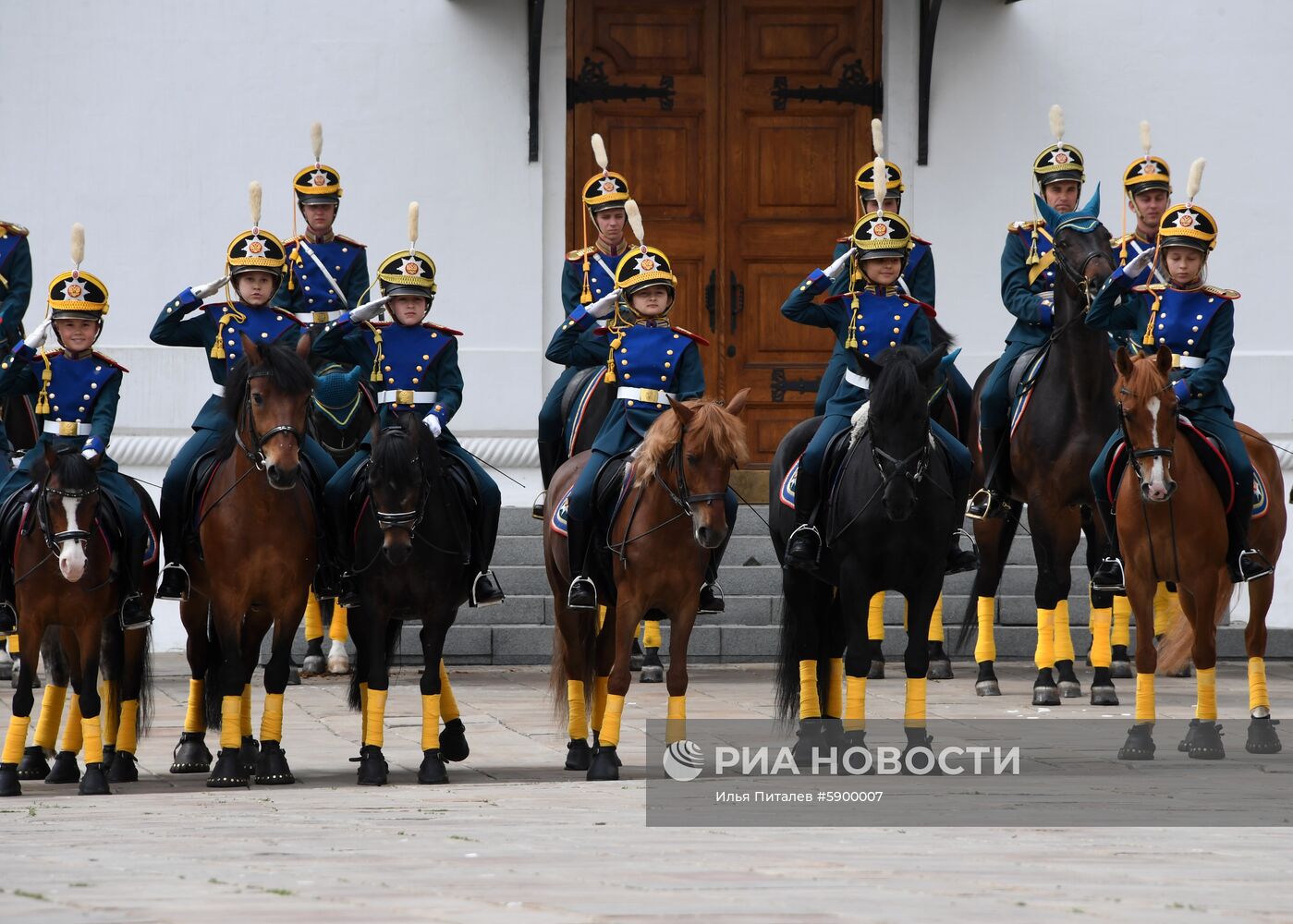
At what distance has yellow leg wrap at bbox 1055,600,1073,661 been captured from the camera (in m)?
13.2

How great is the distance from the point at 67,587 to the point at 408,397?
2.02m

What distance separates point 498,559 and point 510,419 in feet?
5.07

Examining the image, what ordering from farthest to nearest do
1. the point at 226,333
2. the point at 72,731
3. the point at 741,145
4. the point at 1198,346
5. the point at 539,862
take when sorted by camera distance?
1. the point at 741,145
2. the point at 1198,346
3. the point at 226,333
4. the point at 72,731
5. the point at 539,862

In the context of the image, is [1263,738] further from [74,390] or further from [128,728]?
[74,390]

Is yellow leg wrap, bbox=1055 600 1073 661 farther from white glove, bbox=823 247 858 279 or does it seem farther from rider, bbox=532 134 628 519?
rider, bbox=532 134 628 519

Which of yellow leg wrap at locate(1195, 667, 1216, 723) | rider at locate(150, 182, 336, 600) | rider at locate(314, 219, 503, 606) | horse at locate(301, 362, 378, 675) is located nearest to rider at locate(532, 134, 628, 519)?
horse at locate(301, 362, 378, 675)

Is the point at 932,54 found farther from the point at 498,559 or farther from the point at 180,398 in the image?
the point at 180,398

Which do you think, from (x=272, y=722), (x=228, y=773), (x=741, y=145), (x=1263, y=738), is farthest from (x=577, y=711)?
(x=741, y=145)

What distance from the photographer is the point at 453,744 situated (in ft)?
34.9

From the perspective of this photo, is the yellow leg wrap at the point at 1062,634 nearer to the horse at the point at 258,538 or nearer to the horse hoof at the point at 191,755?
the horse at the point at 258,538

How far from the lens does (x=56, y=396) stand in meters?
10.4

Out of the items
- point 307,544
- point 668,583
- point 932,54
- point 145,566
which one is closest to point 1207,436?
point 668,583

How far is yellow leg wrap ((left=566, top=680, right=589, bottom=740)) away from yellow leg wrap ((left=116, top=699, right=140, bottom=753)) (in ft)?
6.92

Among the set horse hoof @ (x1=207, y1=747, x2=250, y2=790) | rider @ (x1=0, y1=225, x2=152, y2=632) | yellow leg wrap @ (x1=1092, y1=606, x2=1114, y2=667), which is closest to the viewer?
horse hoof @ (x1=207, y1=747, x2=250, y2=790)
